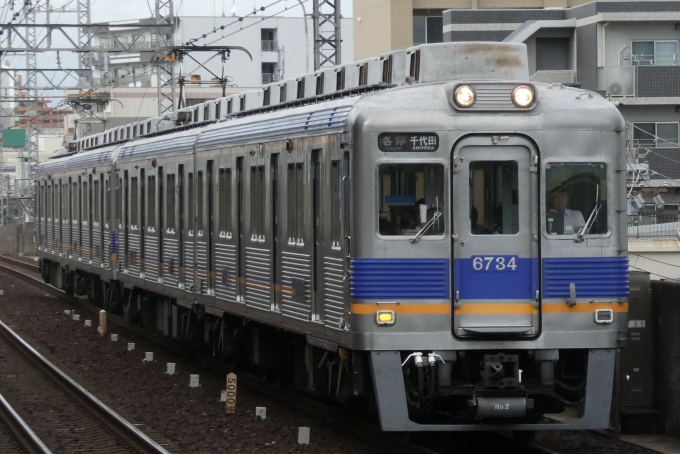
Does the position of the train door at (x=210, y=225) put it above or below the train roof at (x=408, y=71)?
below

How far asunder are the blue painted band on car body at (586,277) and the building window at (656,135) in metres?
24.1

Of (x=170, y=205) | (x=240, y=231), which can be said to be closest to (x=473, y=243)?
(x=240, y=231)

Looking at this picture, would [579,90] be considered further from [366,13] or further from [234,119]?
[366,13]

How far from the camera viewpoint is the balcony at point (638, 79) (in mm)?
33750

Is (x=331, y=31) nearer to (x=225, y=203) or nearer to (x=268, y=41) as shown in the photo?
(x=225, y=203)

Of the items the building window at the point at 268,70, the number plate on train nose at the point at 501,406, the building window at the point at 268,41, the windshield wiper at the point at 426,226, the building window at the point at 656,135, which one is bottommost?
the number plate on train nose at the point at 501,406

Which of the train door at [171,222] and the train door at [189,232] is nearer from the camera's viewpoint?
the train door at [189,232]

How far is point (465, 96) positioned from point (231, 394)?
4376 mm

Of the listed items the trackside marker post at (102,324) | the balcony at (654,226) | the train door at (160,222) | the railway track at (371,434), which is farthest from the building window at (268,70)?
the railway track at (371,434)

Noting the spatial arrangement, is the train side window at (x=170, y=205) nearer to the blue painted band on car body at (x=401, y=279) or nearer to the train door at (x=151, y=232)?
the train door at (x=151, y=232)

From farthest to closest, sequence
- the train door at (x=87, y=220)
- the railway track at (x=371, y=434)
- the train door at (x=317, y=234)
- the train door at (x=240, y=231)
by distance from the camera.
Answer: the train door at (x=87, y=220) < the train door at (x=240, y=231) < the train door at (x=317, y=234) < the railway track at (x=371, y=434)

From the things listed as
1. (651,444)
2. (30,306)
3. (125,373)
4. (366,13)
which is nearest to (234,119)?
(125,373)

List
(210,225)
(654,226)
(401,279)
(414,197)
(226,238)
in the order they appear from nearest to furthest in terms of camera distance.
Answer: (401,279) < (414,197) < (226,238) < (210,225) < (654,226)

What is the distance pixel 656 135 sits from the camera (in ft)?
110
